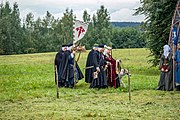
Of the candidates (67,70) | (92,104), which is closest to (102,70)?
(67,70)

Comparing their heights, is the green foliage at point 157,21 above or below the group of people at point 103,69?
above

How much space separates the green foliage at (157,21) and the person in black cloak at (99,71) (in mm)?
6519

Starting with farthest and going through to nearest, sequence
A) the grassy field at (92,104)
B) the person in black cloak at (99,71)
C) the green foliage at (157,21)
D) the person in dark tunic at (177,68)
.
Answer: the green foliage at (157,21)
the person in black cloak at (99,71)
the person in dark tunic at (177,68)
the grassy field at (92,104)

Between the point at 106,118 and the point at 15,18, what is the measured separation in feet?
286

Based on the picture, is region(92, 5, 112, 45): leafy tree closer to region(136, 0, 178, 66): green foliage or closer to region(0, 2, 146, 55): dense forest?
region(0, 2, 146, 55): dense forest

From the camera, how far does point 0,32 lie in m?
82.1

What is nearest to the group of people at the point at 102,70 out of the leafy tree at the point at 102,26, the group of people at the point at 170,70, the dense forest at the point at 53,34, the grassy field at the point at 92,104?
the grassy field at the point at 92,104

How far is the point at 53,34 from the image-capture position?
303ft

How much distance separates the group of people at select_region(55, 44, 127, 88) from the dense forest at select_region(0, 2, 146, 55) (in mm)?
63795

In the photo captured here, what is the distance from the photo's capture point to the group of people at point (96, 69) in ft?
58.4

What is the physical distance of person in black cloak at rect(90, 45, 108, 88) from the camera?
17.7 meters

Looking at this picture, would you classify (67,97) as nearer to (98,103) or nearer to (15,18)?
(98,103)

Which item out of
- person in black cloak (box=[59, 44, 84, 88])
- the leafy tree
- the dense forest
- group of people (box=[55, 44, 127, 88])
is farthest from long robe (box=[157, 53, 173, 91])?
the leafy tree

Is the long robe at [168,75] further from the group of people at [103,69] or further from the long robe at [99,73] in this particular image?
the long robe at [99,73]
